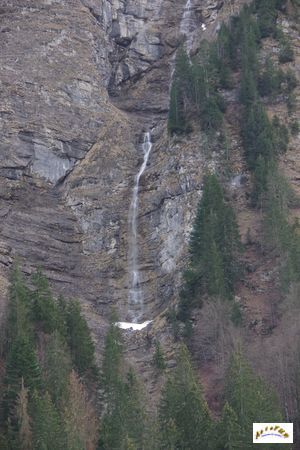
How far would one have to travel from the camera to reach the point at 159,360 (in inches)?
2356

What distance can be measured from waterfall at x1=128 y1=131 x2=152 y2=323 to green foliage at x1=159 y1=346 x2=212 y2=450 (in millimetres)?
20244

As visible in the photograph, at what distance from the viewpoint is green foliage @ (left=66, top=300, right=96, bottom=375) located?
54.5 metres

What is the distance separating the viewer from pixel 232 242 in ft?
215

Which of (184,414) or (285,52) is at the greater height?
(285,52)

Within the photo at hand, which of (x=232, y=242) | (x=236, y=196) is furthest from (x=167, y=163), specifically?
(x=232, y=242)

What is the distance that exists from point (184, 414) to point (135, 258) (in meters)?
28.4

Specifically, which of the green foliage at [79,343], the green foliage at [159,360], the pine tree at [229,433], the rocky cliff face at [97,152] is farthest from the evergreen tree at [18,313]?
the pine tree at [229,433]

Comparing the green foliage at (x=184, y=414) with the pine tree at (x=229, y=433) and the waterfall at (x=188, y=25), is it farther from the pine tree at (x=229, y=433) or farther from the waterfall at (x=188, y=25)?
the waterfall at (x=188, y=25)

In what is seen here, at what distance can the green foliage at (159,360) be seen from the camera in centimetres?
5959

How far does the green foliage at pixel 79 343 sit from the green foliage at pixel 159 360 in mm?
5510

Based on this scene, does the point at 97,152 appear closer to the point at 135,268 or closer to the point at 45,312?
the point at 135,268

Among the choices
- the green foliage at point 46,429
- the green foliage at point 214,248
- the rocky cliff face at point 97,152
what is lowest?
the green foliage at point 46,429

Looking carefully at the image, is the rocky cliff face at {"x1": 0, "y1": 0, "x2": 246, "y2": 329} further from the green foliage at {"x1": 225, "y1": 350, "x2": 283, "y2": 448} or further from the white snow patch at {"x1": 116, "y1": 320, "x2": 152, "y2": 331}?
the green foliage at {"x1": 225, "y1": 350, "x2": 283, "y2": 448}

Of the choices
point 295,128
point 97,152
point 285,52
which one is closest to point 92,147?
point 97,152
